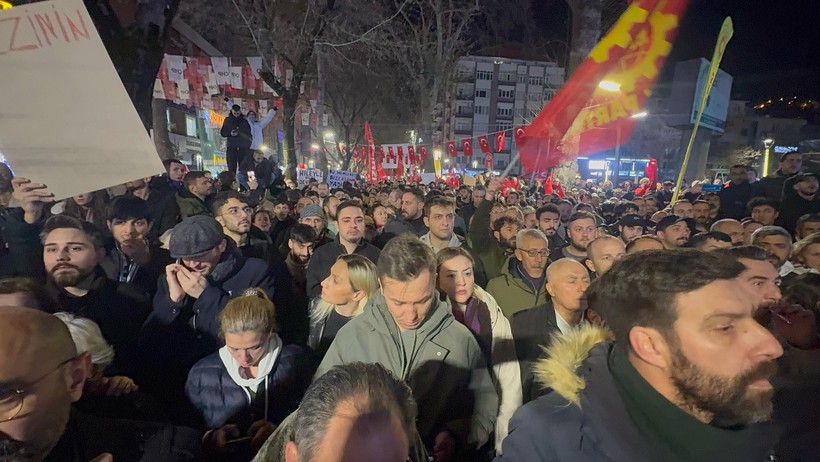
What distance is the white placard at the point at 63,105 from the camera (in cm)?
240

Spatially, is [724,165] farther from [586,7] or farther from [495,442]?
[495,442]

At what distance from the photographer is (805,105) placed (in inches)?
2025


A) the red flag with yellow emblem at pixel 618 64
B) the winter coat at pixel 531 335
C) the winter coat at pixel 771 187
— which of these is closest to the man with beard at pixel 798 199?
the winter coat at pixel 771 187

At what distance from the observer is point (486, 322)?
10.6 feet

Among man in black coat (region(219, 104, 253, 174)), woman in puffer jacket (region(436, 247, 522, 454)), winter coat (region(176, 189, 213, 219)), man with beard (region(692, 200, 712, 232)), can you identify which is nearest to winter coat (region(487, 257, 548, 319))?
woman in puffer jacket (region(436, 247, 522, 454))

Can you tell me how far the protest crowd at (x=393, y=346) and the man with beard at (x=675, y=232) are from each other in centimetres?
3

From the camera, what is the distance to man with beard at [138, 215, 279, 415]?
3.02 meters

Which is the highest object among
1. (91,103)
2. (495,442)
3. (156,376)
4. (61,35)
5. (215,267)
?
(61,35)

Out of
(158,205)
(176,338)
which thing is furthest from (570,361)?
(158,205)

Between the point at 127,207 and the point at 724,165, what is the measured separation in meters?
62.5

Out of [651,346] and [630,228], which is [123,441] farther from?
[630,228]

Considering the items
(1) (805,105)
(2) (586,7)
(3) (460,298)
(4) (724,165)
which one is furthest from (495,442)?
(1) (805,105)

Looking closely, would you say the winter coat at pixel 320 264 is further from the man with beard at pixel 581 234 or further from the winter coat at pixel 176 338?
the man with beard at pixel 581 234

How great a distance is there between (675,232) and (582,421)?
468 centimetres
